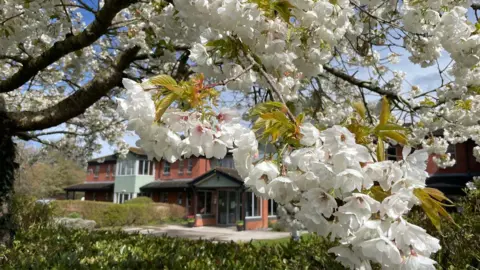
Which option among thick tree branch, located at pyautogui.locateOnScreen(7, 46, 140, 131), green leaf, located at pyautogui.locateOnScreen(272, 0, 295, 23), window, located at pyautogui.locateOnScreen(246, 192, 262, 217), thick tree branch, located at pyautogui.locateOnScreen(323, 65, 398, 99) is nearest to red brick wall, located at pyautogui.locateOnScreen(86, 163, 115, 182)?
window, located at pyautogui.locateOnScreen(246, 192, 262, 217)

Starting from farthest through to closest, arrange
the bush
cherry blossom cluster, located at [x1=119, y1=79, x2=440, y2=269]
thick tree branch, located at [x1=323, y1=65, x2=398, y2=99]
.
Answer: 1. thick tree branch, located at [x1=323, y1=65, x2=398, y2=99]
2. the bush
3. cherry blossom cluster, located at [x1=119, y1=79, x2=440, y2=269]

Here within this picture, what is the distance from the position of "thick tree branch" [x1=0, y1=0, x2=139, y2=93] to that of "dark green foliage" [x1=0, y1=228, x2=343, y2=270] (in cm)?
230

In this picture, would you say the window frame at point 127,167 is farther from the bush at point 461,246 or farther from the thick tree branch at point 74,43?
the bush at point 461,246

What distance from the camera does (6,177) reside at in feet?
18.7

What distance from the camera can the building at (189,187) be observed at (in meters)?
24.1

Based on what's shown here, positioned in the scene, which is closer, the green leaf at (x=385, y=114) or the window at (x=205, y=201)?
the green leaf at (x=385, y=114)

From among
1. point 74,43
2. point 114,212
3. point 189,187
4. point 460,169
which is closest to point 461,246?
point 74,43

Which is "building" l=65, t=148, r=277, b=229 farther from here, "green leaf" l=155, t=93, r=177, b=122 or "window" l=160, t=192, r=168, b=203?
"green leaf" l=155, t=93, r=177, b=122

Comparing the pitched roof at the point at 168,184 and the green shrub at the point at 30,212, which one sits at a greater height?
the pitched roof at the point at 168,184

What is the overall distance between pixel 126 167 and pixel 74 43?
28636mm

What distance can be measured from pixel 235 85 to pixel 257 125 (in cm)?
62

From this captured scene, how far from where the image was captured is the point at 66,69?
6984 millimetres

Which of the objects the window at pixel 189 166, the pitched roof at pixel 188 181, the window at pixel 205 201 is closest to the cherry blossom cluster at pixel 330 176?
the pitched roof at pixel 188 181

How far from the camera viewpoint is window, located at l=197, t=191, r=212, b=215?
26.5 metres
